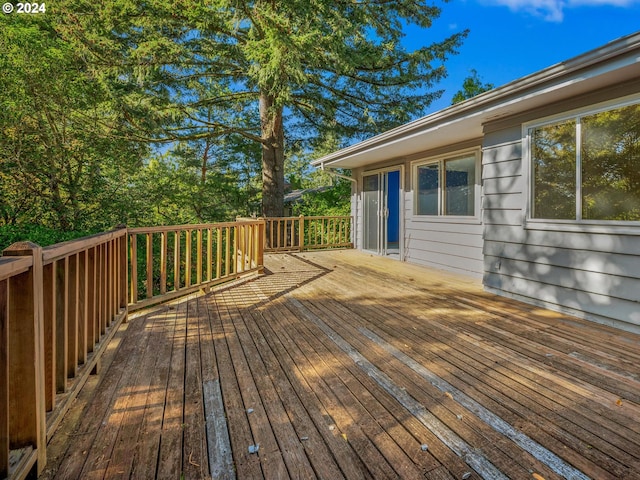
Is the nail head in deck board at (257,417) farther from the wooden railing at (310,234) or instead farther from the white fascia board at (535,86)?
the wooden railing at (310,234)

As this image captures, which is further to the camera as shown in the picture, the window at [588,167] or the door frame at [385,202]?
the door frame at [385,202]

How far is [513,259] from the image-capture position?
3992 mm

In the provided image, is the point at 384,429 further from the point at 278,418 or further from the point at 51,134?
the point at 51,134

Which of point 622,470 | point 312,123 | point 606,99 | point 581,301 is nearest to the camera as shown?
point 622,470

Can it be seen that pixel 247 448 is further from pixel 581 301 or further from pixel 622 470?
pixel 581 301

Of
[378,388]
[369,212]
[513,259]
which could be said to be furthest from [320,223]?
[378,388]

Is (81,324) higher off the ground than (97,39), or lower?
lower

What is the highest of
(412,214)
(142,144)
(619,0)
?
(619,0)

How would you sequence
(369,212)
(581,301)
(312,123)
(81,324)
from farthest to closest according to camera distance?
(312,123) → (369,212) → (581,301) → (81,324)

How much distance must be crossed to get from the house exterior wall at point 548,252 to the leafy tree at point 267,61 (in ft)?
13.3

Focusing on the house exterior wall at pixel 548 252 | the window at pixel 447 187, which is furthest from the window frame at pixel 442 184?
the house exterior wall at pixel 548 252

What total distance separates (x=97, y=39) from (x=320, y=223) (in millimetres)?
6266

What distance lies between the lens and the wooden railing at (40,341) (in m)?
1.13

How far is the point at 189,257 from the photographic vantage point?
4020 millimetres
